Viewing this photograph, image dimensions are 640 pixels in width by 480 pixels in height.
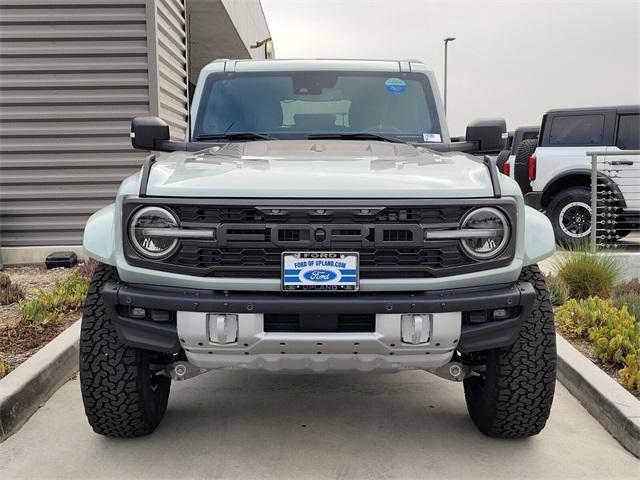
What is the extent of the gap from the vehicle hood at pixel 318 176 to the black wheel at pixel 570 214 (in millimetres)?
7279

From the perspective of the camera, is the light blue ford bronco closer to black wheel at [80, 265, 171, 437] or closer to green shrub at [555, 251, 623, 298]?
black wheel at [80, 265, 171, 437]

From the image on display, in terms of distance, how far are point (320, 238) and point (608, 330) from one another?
2.63 meters

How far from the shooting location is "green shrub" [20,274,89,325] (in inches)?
193

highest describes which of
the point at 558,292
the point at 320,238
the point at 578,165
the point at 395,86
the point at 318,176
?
the point at 395,86

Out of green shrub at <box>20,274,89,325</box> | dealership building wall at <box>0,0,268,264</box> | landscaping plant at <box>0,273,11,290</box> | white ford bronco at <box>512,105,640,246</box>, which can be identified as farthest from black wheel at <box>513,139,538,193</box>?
landscaping plant at <box>0,273,11,290</box>

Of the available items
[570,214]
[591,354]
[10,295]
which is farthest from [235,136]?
[570,214]

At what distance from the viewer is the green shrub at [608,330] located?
3.68m

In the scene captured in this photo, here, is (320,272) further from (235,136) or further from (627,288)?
(627,288)

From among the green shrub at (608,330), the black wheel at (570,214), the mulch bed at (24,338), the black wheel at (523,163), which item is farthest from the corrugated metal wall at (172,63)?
the black wheel at (523,163)

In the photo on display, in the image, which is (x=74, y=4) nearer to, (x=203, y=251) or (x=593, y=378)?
(x=203, y=251)

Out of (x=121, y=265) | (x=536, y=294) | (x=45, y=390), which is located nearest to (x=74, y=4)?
(x=45, y=390)

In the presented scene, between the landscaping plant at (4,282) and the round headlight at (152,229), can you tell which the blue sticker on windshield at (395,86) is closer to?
the round headlight at (152,229)

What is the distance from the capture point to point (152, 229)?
2670 millimetres

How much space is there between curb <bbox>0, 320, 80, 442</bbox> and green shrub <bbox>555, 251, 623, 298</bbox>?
14.2 feet
